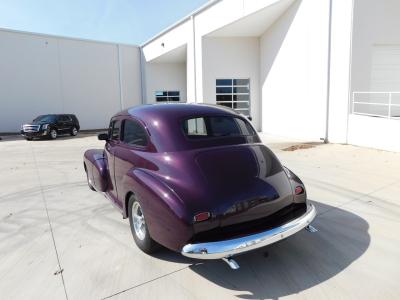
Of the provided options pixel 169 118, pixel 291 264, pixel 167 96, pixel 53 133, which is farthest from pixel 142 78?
pixel 291 264

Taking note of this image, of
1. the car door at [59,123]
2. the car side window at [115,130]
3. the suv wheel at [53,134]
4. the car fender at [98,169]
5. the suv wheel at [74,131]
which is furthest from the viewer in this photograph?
the suv wheel at [74,131]

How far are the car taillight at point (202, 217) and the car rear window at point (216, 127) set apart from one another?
1153mm

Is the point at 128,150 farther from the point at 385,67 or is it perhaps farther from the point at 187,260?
the point at 385,67

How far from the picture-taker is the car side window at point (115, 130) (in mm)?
5111

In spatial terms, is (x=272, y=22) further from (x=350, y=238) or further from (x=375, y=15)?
(x=350, y=238)

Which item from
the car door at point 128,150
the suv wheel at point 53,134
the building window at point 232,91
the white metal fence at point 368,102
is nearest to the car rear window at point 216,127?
the car door at point 128,150

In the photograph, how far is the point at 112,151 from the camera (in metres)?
5.04

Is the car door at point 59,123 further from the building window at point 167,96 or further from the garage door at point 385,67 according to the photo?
the garage door at point 385,67

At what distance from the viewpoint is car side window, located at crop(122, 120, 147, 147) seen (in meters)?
4.26

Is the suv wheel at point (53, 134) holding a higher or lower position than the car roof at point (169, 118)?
lower

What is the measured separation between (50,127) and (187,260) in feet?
59.2

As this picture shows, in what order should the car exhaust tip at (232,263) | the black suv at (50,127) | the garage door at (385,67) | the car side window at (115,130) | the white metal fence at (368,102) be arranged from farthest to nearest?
1. the black suv at (50,127)
2. the garage door at (385,67)
3. the white metal fence at (368,102)
4. the car side window at (115,130)
5. the car exhaust tip at (232,263)

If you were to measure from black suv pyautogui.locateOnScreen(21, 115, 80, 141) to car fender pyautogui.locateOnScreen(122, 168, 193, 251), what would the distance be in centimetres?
1736

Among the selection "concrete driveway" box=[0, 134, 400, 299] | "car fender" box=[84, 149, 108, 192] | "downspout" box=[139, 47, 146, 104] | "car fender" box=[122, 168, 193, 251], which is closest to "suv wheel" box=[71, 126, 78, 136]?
"downspout" box=[139, 47, 146, 104]
